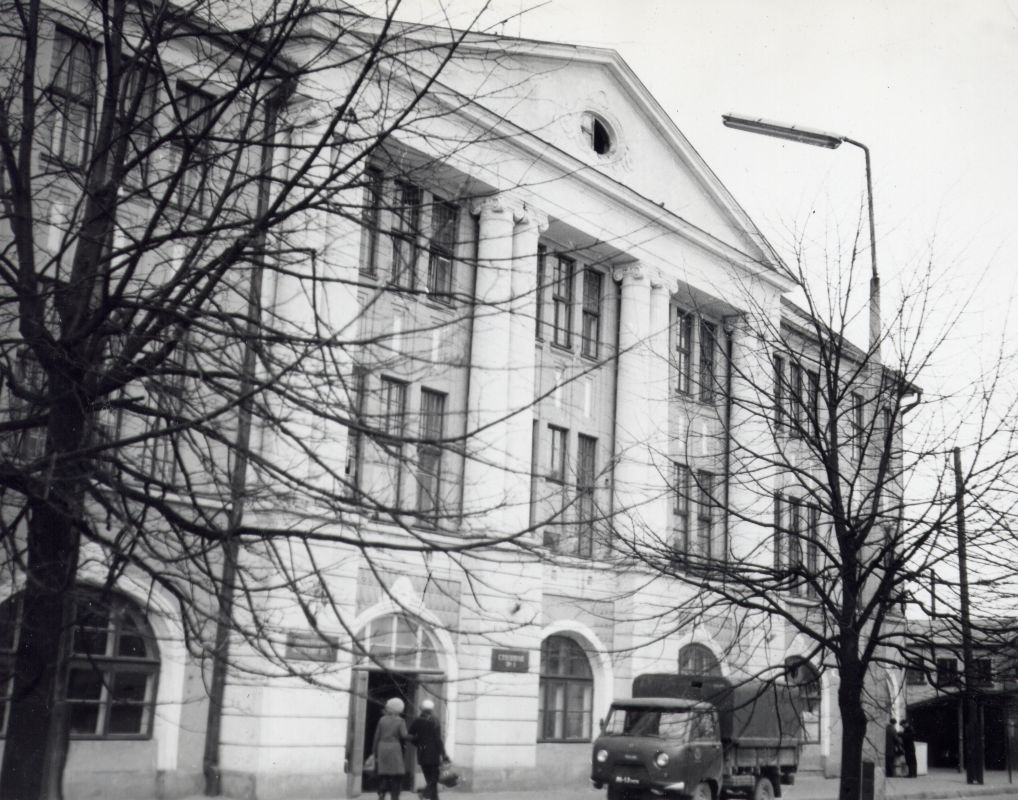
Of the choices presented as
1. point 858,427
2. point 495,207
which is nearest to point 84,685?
point 858,427

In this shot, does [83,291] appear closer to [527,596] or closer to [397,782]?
[397,782]

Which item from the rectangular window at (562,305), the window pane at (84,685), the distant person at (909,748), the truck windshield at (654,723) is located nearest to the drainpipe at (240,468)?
the window pane at (84,685)

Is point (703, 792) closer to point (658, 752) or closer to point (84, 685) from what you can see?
point (658, 752)

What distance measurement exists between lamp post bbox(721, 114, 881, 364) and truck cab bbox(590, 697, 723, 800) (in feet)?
26.5

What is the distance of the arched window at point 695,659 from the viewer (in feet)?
101

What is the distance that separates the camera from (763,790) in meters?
24.3

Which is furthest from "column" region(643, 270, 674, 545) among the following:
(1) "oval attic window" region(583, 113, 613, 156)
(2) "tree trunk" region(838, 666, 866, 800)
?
(2) "tree trunk" region(838, 666, 866, 800)

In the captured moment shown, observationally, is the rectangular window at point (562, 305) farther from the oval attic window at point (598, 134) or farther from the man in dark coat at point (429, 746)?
the man in dark coat at point (429, 746)

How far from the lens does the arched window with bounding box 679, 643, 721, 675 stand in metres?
30.9

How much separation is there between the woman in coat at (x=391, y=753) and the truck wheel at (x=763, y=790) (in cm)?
788

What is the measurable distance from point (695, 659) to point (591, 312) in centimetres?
891

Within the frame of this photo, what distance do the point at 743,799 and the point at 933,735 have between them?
87.5ft

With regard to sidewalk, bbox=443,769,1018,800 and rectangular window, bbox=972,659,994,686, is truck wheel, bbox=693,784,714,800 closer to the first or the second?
sidewalk, bbox=443,769,1018,800

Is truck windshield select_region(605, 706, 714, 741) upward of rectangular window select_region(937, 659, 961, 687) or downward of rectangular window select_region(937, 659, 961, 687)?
downward
